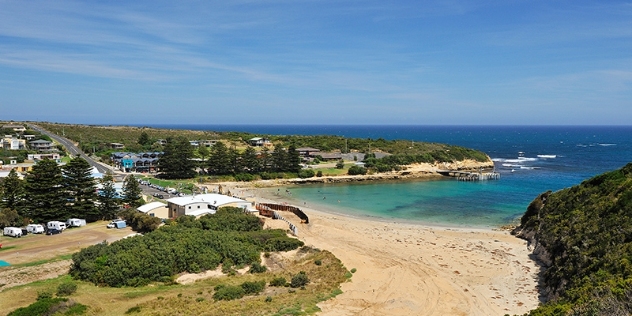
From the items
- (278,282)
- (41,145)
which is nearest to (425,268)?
(278,282)

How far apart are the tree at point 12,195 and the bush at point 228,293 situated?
21.7 metres

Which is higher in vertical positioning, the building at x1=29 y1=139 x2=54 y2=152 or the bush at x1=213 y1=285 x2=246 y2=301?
the building at x1=29 y1=139 x2=54 y2=152

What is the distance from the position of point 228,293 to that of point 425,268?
11542 mm

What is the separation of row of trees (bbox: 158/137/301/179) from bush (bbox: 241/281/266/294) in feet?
134

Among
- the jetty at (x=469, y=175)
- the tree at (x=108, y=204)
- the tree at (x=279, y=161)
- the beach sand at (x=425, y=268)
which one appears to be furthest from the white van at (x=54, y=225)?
the jetty at (x=469, y=175)

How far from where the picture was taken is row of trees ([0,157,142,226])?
31.9m

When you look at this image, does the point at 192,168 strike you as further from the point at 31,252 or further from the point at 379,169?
the point at 31,252

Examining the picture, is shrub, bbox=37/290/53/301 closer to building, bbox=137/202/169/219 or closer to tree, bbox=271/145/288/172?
building, bbox=137/202/169/219

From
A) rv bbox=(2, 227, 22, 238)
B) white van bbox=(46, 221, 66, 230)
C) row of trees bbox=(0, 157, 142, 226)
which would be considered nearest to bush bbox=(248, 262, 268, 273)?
white van bbox=(46, 221, 66, 230)

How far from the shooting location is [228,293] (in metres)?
19.4

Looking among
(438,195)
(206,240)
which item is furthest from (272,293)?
(438,195)

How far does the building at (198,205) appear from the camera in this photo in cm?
3266

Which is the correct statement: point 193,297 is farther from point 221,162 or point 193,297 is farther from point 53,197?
point 221,162

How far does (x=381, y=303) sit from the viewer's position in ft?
63.8
